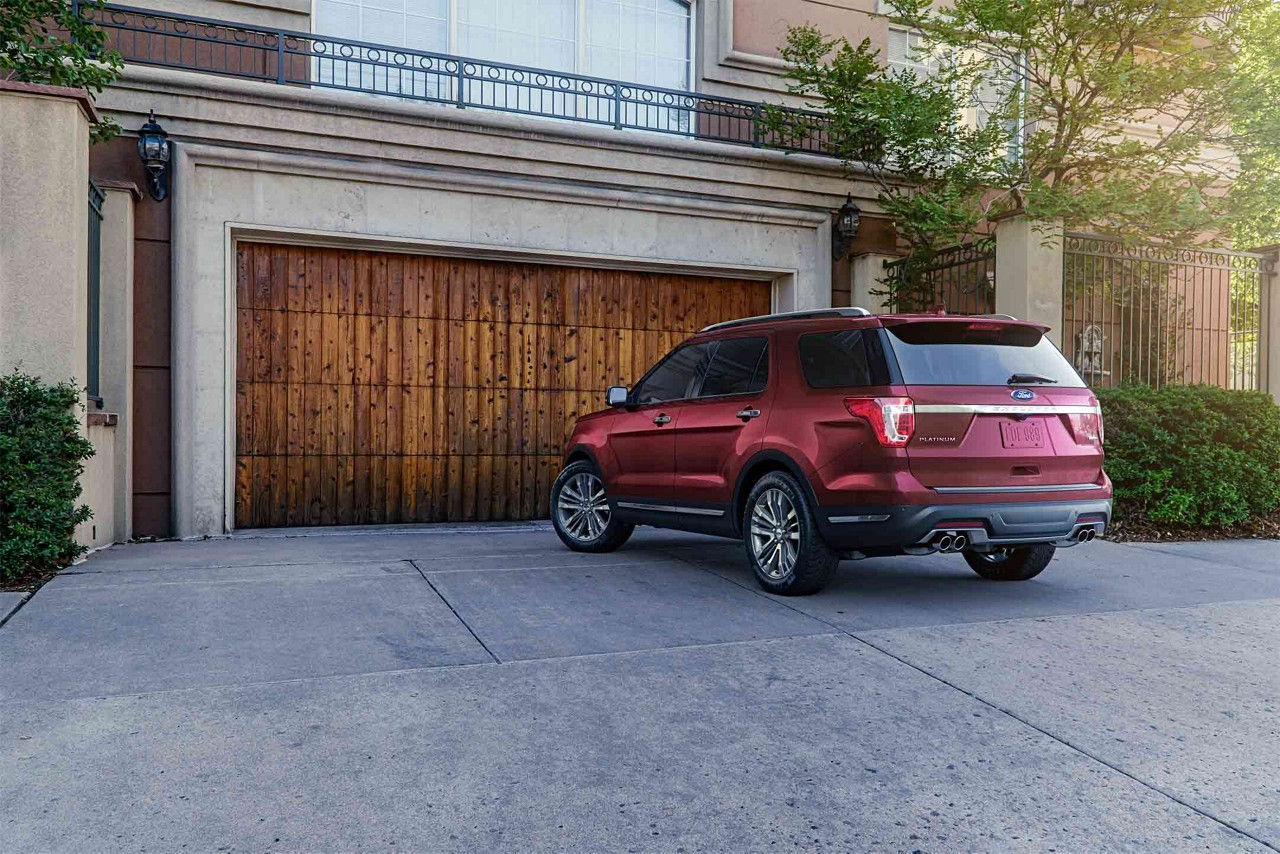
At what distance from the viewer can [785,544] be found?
634 cm

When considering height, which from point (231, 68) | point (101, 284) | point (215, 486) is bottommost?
point (215, 486)

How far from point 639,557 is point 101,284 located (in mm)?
5481

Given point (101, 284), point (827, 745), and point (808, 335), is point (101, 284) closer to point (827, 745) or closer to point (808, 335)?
point (808, 335)

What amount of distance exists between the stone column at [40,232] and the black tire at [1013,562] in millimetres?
6843

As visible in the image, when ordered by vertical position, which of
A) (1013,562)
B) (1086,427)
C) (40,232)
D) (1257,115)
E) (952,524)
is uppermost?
(1257,115)

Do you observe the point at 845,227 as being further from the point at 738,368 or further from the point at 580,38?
the point at 738,368

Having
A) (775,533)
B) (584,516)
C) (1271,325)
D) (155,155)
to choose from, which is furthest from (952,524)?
(1271,325)

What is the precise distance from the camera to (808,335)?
6480 mm

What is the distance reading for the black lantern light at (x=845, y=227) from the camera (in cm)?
1180

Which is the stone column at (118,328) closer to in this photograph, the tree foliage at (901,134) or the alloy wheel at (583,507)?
the alloy wheel at (583,507)

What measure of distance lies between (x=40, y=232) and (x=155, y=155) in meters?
1.95

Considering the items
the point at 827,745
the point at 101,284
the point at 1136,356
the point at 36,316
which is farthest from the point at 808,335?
the point at 1136,356

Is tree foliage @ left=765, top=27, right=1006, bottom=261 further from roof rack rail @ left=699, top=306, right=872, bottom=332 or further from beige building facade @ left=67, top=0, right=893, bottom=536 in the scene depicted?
roof rack rail @ left=699, top=306, right=872, bottom=332

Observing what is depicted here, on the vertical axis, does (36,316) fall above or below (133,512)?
above
